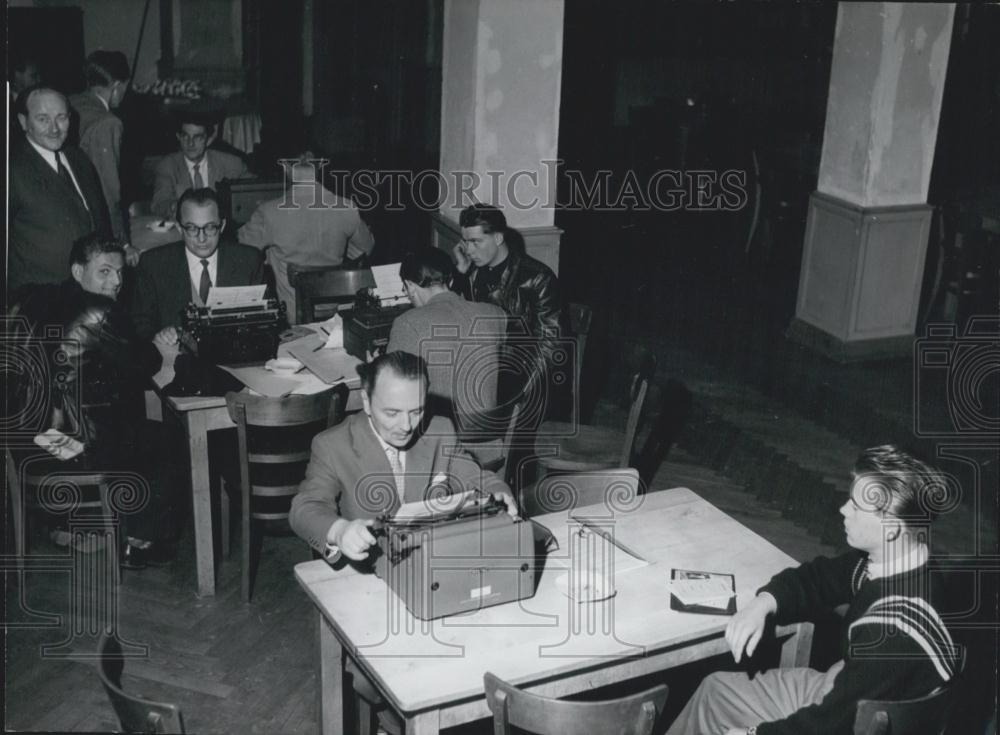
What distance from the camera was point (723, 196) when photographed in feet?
42.3

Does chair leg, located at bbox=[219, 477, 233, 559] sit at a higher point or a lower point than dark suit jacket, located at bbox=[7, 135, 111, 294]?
Result: lower

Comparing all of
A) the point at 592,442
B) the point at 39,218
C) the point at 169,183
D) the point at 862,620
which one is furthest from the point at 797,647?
the point at 169,183

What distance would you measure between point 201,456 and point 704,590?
2189 millimetres

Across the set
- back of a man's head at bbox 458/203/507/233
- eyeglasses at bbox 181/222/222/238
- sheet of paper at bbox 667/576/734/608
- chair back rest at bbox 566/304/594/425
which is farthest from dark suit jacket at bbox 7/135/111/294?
sheet of paper at bbox 667/576/734/608

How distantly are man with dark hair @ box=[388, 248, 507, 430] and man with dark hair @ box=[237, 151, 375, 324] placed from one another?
1.87 meters

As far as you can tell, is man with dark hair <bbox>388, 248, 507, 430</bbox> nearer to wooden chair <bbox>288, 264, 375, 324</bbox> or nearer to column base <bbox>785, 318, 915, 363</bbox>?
wooden chair <bbox>288, 264, 375, 324</bbox>

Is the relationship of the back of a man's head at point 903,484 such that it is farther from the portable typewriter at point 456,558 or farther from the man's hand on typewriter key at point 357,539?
the man's hand on typewriter key at point 357,539

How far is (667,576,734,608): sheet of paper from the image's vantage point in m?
3.04

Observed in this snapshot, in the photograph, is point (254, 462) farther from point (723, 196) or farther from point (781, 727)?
point (723, 196)

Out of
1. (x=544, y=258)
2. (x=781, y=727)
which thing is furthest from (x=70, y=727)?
(x=544, y=258)

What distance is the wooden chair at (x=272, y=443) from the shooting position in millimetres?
4090

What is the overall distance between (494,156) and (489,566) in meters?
4.10

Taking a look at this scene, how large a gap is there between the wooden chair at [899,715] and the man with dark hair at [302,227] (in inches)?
179

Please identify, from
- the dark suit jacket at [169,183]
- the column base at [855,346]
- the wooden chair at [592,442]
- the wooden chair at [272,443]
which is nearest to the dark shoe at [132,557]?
the wooden chair at [272,443]
